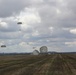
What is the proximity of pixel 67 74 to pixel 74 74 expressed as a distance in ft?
3.17

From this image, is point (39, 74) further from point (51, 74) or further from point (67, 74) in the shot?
point (67, 74)

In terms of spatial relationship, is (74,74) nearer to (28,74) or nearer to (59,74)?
Result: (59,74)

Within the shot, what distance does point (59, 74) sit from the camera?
119 ft

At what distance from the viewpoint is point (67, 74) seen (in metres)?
36.2

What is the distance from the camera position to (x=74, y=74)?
36.1 metres

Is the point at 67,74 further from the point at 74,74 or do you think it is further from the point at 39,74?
the point at 39,74

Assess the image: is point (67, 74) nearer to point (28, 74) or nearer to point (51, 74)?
point (51, 74)

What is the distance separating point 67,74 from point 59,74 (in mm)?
1110

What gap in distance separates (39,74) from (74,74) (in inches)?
192

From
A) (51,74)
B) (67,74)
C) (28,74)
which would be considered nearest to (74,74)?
(67,74)

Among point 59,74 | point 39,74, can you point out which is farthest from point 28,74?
point 59,74

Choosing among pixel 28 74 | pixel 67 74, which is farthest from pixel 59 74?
pixel 28 74

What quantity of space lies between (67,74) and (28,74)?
17.8ft
